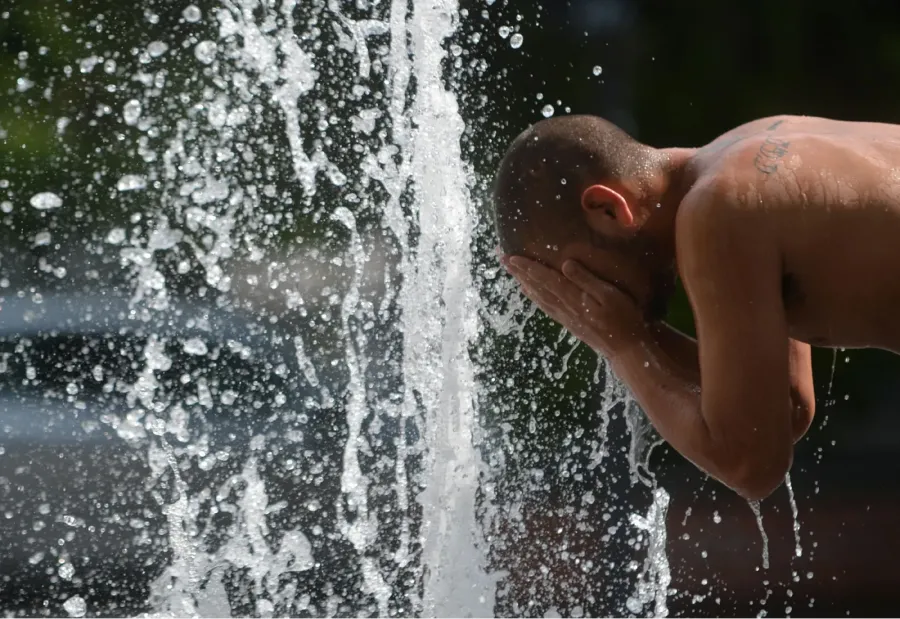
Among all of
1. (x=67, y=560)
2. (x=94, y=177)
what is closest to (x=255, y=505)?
(x=67, y=560)

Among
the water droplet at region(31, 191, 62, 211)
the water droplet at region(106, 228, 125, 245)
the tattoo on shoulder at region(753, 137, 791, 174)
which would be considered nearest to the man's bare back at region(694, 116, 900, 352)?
the tattoo on shoulder at region(753, 137, 791, 174)

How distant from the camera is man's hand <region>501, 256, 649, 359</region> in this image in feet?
5.92

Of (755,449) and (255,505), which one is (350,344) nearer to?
(255,505)

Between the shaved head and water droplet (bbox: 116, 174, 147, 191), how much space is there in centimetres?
365

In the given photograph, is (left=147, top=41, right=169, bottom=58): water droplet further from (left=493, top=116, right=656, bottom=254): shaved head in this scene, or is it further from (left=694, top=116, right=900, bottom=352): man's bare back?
(left=694, top=116, right=900, bottom=352): man's bare back

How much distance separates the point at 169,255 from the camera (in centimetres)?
502

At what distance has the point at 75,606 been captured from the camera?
116 inches

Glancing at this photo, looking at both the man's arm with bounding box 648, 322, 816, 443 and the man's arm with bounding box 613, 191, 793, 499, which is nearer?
the man's arm with bounding box 613, 191, 793, 499

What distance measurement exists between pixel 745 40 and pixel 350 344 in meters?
2.41

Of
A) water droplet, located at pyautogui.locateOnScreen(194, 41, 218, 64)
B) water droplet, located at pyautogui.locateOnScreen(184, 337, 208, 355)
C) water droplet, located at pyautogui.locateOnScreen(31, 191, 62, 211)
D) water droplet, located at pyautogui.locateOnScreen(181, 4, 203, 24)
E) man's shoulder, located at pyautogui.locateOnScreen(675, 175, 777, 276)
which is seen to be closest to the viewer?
man's shoulder, located at pyautogui.locateOnScreen(675, 175, 777, 276)

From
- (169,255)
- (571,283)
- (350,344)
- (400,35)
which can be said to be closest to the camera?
(571,283)

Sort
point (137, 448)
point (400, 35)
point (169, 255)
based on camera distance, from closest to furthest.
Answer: point (400, 35) < point (137, 448) < point (169, 255)

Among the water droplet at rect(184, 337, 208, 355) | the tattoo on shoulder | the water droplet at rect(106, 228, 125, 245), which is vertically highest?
the tattoo on shoulder

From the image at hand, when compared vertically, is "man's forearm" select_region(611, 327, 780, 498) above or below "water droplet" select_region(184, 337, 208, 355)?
above
